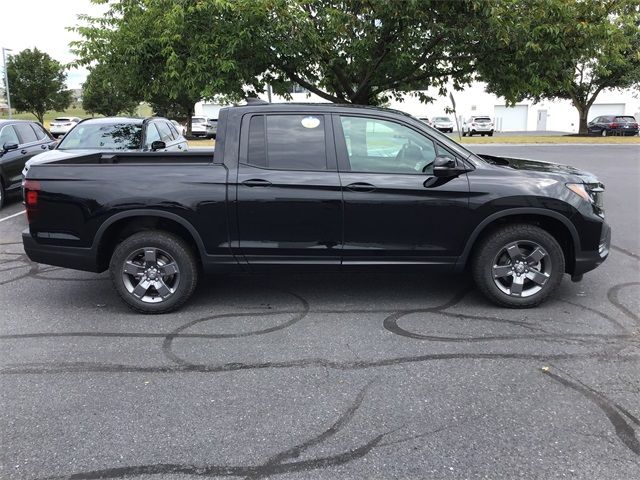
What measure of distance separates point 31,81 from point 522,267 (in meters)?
47.9

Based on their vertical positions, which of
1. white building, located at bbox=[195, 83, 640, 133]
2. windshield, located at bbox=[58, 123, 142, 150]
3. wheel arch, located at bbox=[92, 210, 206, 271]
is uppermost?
white building, located at bbox=[195, 83, 640, 133]

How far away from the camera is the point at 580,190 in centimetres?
483

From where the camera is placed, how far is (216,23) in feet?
24.1

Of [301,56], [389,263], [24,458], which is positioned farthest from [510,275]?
[301,56]

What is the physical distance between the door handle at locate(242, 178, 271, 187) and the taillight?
1.82 m

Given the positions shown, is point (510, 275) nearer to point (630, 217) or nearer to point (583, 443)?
point (583, 443)

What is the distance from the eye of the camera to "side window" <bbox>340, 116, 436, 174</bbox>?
15.8ft

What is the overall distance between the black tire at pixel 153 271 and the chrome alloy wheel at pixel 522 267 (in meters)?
2.73

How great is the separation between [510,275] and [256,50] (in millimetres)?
4773

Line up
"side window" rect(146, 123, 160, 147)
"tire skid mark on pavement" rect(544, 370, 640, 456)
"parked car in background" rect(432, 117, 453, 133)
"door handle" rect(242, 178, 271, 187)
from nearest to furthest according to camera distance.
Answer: "tire skid mark on pavement" rect(544, 370, 640, 456) → "door handle" rect(242, 178, 271, 187) → "side window" rect(146, 123, 160, 147) → "parked car in background" rect(432, 117, 453, 133)

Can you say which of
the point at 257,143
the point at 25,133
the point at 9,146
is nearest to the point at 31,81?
the point at 25,133

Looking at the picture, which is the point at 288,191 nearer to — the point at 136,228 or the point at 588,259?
the point at 136,228

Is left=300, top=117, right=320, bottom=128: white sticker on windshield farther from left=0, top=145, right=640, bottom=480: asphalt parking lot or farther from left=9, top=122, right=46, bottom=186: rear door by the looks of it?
left=9, top=122, right=46, bottom=186: rear door

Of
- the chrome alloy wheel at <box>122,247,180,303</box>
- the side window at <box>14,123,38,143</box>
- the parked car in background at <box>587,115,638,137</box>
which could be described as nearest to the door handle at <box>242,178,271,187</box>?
the chrome alloy wheel at <box>122,247,180,303</box>
